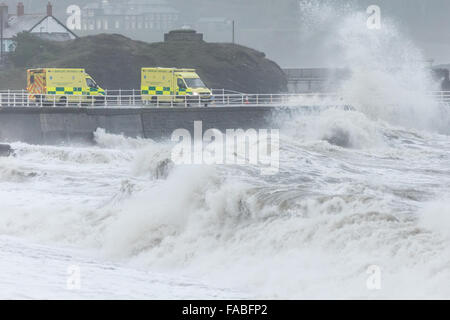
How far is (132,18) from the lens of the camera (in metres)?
146

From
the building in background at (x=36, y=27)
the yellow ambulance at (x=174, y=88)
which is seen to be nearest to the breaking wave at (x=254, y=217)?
the yellow ambulance at (x=174, y=88)

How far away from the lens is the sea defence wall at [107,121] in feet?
129

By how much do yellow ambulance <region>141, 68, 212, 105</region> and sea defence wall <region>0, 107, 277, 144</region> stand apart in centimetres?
197

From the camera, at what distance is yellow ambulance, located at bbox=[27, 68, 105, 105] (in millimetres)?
43219

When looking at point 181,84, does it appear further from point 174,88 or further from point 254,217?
point 254,217

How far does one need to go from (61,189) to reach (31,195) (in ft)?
4.33

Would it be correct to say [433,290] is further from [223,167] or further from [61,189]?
[61,189]

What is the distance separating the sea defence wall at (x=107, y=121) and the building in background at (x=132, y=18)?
3946 inches

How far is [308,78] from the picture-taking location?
96.4m

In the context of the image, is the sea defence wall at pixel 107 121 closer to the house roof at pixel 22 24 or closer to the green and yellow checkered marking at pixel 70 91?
the green and yellow checkered marking at pixel 70 91

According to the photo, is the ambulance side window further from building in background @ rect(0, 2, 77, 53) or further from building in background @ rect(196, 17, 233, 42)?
building in background @ rect(196, 17, 233, 42)

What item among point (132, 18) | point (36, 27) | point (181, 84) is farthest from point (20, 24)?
point (132, 18)

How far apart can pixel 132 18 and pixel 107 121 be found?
353 feet

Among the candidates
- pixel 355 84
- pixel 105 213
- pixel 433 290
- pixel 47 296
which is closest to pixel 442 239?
pixel 433 290
